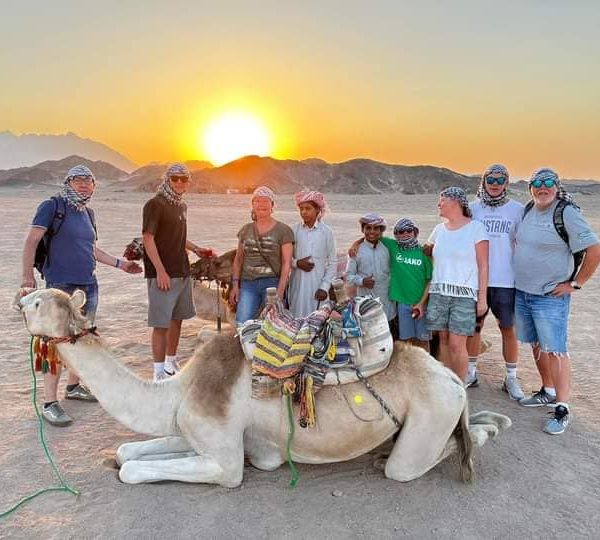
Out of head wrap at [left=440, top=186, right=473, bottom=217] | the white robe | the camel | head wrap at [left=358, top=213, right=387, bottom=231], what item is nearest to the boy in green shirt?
head wrap at [left=358, top=213, right=387, bottom=231]

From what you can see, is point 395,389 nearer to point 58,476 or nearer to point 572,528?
point 572,528

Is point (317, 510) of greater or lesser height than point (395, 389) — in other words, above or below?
below

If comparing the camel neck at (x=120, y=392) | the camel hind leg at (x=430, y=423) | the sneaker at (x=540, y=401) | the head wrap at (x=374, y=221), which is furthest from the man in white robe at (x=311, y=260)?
the sneaker at (x=540, y=401)

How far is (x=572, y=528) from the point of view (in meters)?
3.95

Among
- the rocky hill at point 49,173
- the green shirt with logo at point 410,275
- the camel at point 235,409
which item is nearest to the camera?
the camel at point 235,409

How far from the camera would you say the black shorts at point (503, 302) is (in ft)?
18.9

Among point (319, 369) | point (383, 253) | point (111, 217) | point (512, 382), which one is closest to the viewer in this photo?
point (319, 369)

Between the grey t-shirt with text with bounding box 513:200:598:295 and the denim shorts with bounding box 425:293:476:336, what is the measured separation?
2.05 ft

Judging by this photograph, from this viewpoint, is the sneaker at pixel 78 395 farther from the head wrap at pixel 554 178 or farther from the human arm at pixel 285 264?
the head wrap at pixel 554 178

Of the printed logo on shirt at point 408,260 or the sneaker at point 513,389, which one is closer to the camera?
the printed logo on shirt at point 408,260

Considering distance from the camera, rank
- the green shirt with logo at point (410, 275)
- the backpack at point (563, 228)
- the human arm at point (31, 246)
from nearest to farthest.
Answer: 1. the human arm at point (31, 246)
2. the backpack at point (563, 228)
3. the green shirt with logo at point (410, 275)

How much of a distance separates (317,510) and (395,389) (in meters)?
0.99

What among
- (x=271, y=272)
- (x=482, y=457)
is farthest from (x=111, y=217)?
(x=482, y=457)

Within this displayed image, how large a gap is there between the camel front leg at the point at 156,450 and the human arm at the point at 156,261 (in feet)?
6.17
